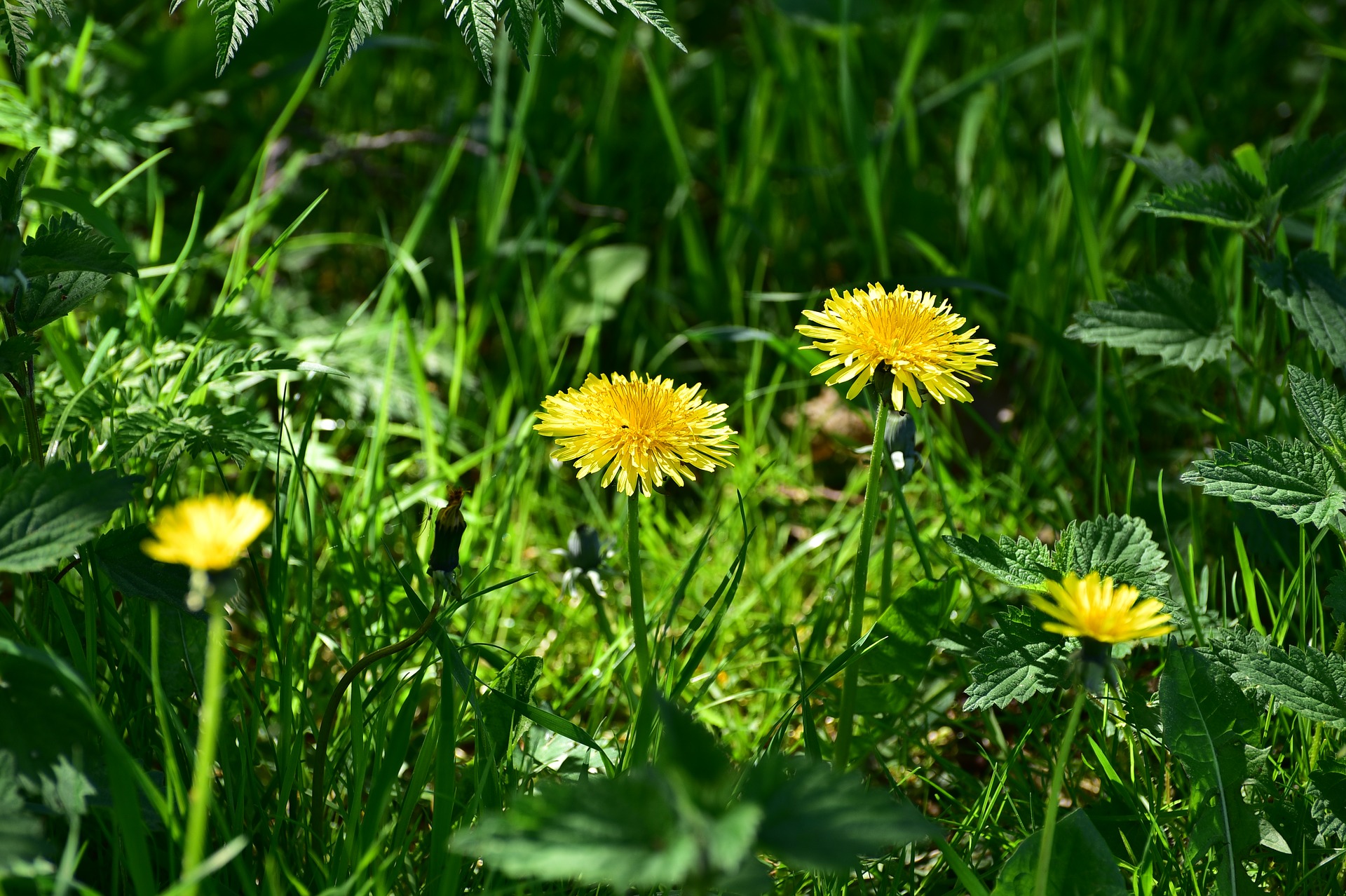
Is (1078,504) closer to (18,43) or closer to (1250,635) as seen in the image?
(1250,635)

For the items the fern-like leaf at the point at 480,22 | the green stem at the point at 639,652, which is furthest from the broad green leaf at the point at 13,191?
the green stem at the point at 639,652

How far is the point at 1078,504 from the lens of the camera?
76.1 inches

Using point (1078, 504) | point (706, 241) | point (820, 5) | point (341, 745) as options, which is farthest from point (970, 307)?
point (341, 745)

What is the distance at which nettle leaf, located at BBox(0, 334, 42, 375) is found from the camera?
45.1 inches

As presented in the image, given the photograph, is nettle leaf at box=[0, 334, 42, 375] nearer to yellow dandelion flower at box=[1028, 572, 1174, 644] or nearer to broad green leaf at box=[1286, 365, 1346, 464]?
yellow dandelion flower at box=[1028, 572, 1174, 644]

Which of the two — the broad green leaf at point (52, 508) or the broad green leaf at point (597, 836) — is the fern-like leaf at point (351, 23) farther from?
the broad green leaf at point (597, 836)

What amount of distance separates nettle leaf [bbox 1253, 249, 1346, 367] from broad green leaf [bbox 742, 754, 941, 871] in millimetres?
1059

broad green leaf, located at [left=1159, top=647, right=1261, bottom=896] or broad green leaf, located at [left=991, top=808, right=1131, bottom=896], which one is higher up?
broad green leaf, located at [left=1159, top=647, right=1261, bottom=896]

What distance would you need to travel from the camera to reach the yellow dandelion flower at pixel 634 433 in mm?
1167

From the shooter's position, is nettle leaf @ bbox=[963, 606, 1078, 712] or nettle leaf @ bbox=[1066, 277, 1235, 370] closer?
nettle leaf @ bbox=[963, 606, 1078, 712]

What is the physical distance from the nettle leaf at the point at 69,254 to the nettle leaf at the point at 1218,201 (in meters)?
1.33

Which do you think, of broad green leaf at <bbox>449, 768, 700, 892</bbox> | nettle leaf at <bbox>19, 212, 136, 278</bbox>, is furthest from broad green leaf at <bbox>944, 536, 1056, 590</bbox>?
nettle leaf at <bbox>19, 212, 136, 278</bbox>

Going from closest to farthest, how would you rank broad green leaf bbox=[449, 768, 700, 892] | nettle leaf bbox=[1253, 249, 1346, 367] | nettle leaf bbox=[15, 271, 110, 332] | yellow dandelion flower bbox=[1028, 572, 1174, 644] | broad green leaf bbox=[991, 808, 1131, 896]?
1. broad green leaf bbox=[449, 768, 700, 892]
2. yellow dandelion flower bbox=[1028, 572, 1174, 644]
3. broad green leaf bbox=[991, 808, 1131, 896]
4. nettle leaf bbox=[15, 271, 110, 332]
5. nettle leaf bbox=[1253, 249, 1346, 367]

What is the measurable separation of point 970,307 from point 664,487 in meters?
0.73
